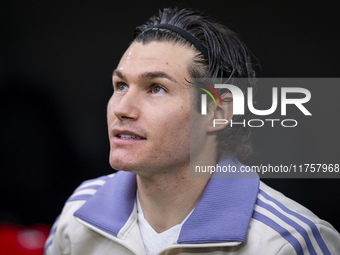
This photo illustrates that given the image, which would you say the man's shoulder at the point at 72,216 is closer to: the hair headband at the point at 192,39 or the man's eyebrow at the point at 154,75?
the man's eyebrow at the point at 154,75

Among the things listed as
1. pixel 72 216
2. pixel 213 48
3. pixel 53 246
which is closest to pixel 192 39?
pixel 213 48

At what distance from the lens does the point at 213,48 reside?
1.60 meters

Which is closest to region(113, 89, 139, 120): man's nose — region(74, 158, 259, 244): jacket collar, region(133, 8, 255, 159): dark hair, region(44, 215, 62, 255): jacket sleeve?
region(133, 8, 255, 159): dark hair

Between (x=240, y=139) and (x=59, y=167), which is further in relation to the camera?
(x=59, y=167)

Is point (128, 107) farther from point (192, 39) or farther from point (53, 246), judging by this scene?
point (53, 246)

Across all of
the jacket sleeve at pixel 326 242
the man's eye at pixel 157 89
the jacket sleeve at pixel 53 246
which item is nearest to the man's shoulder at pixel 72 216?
the jacket sleeve at pixel 53 246

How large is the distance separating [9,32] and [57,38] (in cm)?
26

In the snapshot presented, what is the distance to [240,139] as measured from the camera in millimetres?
1778

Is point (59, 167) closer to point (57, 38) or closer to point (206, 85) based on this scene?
point (57, 38)

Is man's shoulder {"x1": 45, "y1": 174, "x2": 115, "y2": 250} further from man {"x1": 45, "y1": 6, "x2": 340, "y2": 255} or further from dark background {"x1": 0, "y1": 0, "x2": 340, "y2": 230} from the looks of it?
dark background {"x1": 0, "y1": 0, "x2": 340, "y2": 230}

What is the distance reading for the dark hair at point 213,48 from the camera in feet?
5.22

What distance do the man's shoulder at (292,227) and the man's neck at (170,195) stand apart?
21 centimetres

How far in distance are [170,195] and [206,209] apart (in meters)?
0.14

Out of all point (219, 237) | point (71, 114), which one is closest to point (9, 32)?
point (71, 114)
